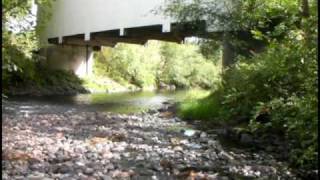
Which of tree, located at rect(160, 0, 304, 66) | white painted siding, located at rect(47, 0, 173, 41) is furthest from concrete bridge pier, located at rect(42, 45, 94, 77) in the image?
tree, located at rect(160, 0, 304, 66)

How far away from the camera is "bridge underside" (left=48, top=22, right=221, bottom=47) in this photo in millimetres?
18953

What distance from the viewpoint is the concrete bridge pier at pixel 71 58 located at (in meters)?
35.6

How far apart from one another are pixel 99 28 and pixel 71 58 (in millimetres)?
10664

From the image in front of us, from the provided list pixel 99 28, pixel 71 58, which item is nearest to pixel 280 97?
pixel 99 28

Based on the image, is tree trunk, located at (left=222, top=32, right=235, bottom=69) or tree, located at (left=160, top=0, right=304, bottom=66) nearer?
tree, located at (left=160, top=0, right=304, bottom=66)

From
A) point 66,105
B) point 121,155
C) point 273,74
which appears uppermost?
point 273,74

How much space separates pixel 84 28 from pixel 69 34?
7.59 feet

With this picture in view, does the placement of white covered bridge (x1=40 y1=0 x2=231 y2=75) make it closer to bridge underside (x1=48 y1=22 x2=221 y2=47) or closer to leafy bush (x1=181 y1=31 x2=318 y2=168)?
bridge underside (x1=48 y1=22 x2=221 y2=47)

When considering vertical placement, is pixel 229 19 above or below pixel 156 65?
above

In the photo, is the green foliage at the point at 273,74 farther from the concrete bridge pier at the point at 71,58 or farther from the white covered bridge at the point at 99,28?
the concrete bridge pier at the point at 71,58

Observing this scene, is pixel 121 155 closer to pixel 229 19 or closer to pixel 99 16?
pixel 229 19

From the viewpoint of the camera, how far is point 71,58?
36.9 m

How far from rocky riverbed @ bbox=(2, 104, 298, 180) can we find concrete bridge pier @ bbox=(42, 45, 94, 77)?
2243 centimetres

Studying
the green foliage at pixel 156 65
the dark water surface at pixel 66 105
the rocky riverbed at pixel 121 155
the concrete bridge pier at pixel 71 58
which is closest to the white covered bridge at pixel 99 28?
the concrete bridge pier at pixel 71 58
